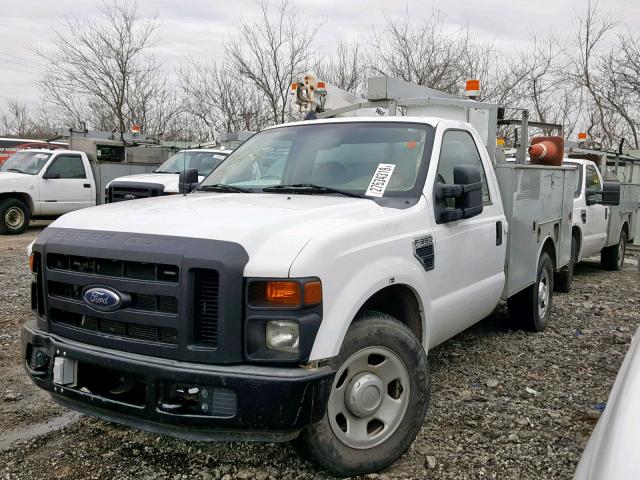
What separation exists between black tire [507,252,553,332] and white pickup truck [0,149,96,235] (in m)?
10.8

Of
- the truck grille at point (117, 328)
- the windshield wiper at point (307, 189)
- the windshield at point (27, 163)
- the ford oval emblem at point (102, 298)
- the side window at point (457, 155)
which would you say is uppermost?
the side window at point (457, 155)

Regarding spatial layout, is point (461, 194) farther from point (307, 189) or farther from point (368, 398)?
point (368, 398)

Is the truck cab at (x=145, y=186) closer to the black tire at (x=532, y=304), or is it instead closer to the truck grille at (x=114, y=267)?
the black tire at (x=532, y=304)

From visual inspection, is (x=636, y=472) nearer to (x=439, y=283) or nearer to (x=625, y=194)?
(x=439, y=283)

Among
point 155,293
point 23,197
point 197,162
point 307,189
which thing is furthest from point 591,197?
point 23,197

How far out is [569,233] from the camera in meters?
6.46

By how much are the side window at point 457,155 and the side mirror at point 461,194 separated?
0.15m

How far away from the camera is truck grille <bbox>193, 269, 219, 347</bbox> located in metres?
2.63

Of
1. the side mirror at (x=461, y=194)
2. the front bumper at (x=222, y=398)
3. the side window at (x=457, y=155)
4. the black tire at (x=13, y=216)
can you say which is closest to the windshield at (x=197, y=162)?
the black tire at (x=13, y=216)

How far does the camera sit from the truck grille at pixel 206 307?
8.64 feet

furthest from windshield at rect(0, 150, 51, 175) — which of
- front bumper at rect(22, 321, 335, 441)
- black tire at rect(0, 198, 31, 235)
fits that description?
front bumper at rect(22, 321, 335, 441)

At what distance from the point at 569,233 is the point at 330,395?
4.57 metres

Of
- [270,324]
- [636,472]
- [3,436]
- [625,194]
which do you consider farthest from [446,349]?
[625,194]

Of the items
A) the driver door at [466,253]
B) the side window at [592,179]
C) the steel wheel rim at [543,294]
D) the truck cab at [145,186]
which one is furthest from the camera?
the truck cab at [145,186]
